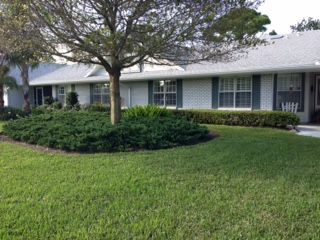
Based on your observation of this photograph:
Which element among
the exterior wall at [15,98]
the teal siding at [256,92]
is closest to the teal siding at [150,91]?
the teal siding at [256,92]

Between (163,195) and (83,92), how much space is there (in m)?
22.2

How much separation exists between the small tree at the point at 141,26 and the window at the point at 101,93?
45.7ft

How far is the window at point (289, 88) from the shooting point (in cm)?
1669

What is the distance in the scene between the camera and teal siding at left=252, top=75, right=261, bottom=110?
1697cm

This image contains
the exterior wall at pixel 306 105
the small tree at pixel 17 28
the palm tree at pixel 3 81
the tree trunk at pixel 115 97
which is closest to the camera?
the small tree at pixel 17 28

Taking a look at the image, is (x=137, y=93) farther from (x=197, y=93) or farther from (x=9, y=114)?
(x=9, y=114)

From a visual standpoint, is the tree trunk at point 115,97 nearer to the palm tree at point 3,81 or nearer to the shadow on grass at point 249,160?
the shadow on grass at point 249,160

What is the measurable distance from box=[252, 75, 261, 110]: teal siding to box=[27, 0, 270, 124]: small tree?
20.8 ft

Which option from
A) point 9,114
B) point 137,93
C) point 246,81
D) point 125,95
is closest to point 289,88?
point 246,81

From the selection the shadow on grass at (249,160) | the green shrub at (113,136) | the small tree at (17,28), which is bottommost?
the shadow on grass at (249,160)

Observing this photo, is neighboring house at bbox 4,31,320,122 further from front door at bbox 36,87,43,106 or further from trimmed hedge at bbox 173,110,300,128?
front door at bbox 36,87,43,106

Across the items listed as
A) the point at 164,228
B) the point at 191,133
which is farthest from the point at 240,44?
the point at 164,228

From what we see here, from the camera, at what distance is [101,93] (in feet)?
83.0

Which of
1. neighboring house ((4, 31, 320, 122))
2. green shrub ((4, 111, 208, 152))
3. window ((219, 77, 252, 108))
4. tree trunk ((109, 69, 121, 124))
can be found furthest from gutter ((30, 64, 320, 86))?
tree trunk ((109, 69, 121, 124))
